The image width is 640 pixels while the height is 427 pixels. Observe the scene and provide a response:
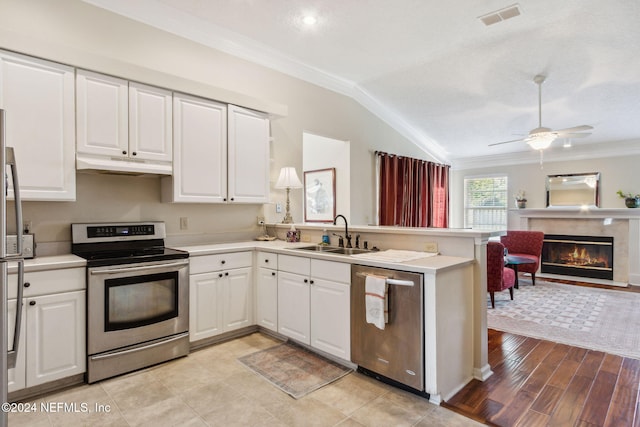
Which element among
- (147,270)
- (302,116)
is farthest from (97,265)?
(302,116)

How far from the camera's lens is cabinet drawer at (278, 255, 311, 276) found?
116 inches

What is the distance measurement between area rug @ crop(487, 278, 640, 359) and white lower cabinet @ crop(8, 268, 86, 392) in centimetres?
383

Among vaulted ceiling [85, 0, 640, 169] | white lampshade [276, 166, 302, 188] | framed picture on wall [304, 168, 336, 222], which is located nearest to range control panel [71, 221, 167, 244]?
white lampshade [276, 166, 302, 188]

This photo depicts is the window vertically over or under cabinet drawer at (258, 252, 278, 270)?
over

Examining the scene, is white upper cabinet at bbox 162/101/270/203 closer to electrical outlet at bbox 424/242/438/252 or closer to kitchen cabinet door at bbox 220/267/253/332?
kitchen cabinet door at bbox 220/267/253/332

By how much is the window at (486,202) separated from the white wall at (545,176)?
12cm

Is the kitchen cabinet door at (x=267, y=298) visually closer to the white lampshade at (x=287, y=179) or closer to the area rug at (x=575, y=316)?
the white lampshade at (x=287, y=179)

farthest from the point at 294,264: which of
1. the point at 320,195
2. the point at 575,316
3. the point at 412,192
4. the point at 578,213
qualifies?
the point at 578,213

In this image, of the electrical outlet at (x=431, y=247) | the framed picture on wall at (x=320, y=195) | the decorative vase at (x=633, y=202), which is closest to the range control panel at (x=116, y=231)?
A: the electrical outlet at (x=431, y=247)

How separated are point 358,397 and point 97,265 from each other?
205 centimetres

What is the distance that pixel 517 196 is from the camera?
7.15m

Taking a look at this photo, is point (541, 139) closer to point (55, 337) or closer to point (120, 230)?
point (120, 230)

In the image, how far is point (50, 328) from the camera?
91.8 inches

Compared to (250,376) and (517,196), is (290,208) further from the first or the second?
(517,196)
